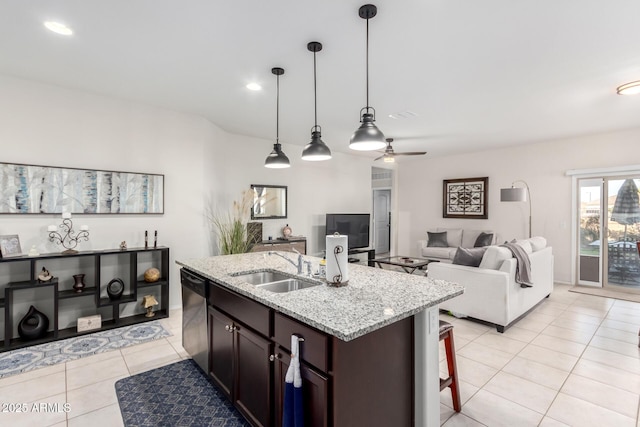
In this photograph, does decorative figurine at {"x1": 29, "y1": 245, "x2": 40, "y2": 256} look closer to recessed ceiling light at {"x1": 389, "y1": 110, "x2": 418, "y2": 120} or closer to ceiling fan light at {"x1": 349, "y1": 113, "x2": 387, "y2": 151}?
ceiling fan light at {"x1": 349, "y1": 113, "x2": 387, "y2": 151}

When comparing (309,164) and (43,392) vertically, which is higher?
(309,164)

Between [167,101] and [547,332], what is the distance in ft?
17.4

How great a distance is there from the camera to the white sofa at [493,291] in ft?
11.8

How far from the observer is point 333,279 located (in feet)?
6.71

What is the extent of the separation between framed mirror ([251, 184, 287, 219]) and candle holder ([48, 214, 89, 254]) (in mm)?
2530

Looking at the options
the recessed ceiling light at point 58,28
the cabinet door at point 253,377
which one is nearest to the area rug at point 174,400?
the cabinet door at point 253,377

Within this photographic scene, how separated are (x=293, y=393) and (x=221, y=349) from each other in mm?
1021

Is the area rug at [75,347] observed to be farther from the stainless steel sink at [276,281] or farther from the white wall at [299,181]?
the white wall at [299,181]

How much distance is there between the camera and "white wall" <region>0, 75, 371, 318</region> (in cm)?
331

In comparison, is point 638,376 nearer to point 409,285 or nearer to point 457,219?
point 409,285

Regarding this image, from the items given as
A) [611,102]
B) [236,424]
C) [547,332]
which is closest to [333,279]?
[236,424]

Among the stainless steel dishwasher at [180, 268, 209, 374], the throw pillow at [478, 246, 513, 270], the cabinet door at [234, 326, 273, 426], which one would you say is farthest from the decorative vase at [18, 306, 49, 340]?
the throw pillow at [478, 246, 513, 270]

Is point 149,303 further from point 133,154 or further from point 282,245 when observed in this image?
point 282,245

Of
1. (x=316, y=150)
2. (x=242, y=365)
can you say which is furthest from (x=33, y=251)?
(x=316, y=150)
